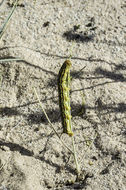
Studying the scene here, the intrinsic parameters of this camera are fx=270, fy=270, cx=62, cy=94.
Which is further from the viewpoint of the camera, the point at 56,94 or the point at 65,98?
the point at 56,94

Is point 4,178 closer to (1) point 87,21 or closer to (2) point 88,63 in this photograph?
(2) point 88,63

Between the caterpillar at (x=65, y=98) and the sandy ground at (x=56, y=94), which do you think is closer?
the caterpillar at (x=65, y=98)

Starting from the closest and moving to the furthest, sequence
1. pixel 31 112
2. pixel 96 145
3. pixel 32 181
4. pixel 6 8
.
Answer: pixel 32 181
pixel 96 145
pixel 31 112
pixel 6 8

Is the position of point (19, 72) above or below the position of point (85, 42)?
below

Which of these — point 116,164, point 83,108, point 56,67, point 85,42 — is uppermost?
point 85,42

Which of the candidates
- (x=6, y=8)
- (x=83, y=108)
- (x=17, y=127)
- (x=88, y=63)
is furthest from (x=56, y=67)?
(x=6, y=8)
